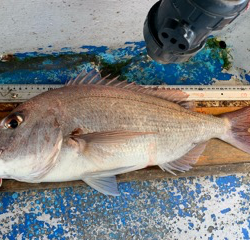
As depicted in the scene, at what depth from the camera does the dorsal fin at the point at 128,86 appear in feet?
6.00

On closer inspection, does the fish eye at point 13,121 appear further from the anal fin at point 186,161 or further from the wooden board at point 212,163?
the anal fin at point 186,161

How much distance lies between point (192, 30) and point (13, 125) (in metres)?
0.95

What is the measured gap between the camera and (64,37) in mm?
2146

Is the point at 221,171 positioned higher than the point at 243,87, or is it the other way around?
the point at 243,87

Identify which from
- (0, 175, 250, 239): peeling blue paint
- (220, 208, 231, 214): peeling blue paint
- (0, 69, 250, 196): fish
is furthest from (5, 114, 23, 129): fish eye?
(220, 208, 231, 214): peeling blue paint

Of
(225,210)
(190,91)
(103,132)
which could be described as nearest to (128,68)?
(190,91)

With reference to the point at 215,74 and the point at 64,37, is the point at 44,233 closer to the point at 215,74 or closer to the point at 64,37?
the point at 64,37

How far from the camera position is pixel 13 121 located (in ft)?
5.16

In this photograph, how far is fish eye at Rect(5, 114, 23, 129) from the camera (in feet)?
5.13

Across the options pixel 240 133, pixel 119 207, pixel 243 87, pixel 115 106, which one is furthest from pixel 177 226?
pixel 243 87

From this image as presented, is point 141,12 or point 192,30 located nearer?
point 192,30

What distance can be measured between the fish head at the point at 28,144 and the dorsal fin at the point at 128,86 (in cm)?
32

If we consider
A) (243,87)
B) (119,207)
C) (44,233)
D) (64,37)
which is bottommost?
(44,233)

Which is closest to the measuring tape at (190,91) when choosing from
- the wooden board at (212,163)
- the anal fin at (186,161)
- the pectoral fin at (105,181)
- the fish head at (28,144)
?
the wooden board at (212,163)
